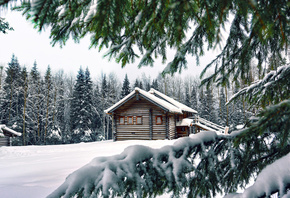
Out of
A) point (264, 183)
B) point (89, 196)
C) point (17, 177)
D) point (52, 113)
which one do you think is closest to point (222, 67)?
point (264, 183)

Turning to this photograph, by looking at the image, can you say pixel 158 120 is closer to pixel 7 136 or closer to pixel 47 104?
pixel 7 136

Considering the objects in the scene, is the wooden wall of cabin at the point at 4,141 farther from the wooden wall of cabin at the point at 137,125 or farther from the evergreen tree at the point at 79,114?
the evergreen tree at the point at 79,114

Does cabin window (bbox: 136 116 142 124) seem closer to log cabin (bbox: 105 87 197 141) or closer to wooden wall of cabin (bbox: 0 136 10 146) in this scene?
log cabin (bbox: 105 87 197 141)

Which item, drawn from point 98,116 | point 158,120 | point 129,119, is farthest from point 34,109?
point 158,120

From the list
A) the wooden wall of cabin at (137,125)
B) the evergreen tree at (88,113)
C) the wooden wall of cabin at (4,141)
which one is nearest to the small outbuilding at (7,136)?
the wooden wall of cabin at (4,141)

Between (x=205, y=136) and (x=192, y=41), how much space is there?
1781 millimetres

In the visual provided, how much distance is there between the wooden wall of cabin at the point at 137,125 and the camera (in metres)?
18.1

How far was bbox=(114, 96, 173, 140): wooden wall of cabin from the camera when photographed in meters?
18.1

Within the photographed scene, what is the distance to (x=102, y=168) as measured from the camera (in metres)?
1.36

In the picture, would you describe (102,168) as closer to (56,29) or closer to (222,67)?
(56,29)

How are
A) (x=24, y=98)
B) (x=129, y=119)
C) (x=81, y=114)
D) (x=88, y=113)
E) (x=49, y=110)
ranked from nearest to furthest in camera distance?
(x=129, y=119), (x=24, y=98), (x=81, y=114), (x=88, y=113), (x=49, y=110)

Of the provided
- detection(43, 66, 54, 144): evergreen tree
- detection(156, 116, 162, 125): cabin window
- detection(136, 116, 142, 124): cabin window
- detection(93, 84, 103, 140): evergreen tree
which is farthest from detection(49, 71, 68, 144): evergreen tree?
detection(156, 116, 162, 125): cabin window

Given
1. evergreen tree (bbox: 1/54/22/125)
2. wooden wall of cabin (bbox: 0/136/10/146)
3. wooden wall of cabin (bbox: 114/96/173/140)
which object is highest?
evergreen tree (bbox: 1/54/22/125)

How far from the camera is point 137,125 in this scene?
1859cm
